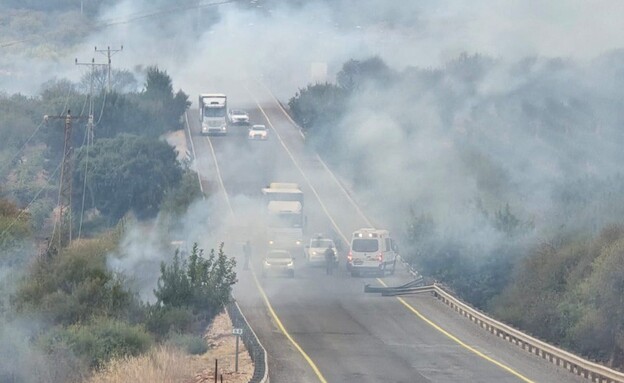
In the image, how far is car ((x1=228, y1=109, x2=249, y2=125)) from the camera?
105375mm

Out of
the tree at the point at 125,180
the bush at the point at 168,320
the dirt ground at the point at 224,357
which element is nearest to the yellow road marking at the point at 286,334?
the dirt ground at the point at 224,357

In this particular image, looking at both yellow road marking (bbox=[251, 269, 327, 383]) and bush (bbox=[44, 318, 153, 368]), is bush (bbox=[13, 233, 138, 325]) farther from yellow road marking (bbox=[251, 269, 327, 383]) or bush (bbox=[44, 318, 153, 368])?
yellow road marking (bbox=[251, 269, 327, 383])

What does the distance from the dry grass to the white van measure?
1947cm

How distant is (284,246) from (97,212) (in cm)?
2116

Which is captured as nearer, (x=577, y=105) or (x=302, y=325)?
(x=302, y=325)

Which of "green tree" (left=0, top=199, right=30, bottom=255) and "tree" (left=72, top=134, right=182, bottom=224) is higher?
"tree" (left=72, top=134, right=182, bottom=224)

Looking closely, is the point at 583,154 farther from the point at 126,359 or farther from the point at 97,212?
the point at 126,359

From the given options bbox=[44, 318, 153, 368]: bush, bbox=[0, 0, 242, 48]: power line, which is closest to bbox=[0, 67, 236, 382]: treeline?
bbox=[44, 318, 153, 368]: bush

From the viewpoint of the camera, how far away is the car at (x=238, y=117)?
105 metres

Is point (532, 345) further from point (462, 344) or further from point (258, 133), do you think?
point (258, 133)

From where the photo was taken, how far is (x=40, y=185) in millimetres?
87875

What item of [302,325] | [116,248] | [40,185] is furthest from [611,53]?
[302,325]

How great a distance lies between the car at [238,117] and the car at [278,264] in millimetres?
47227

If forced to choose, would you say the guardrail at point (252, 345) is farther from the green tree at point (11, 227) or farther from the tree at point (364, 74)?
the tree at point (364, 74)
